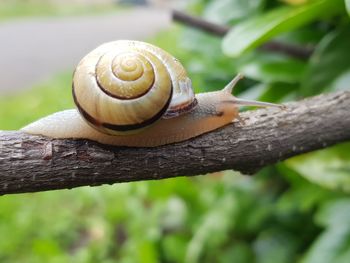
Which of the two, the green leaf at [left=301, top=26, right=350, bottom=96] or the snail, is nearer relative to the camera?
the snail

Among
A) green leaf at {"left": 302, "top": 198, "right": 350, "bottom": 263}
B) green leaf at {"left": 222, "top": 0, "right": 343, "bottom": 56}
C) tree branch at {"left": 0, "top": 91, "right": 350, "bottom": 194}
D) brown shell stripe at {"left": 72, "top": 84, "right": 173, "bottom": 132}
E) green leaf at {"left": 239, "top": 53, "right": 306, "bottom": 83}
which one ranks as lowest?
green leaf at {"left": 302, "top": 198, "right": 350, "bottom": 263}

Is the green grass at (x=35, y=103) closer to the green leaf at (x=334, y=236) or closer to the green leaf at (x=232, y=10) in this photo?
the green leaf at (x=232, y=10)

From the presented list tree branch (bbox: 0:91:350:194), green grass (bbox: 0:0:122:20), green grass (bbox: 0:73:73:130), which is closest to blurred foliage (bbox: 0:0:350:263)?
tree branch (bbox: 0:91:350:194)

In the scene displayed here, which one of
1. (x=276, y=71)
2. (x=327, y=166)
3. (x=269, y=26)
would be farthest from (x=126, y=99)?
(x=276, y=71)

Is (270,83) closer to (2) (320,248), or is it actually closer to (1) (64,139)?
(2) (320,248)

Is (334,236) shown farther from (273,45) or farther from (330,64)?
(273,45)

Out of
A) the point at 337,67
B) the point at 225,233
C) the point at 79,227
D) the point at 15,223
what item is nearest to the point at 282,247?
the point at 225,233

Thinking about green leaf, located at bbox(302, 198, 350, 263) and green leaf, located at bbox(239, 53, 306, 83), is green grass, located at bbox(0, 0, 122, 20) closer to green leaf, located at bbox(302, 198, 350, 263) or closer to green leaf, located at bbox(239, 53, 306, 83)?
green leaf, located at bbox(239, 53, 306, 83)

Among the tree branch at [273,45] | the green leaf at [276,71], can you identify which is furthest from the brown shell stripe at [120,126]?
the tree branch at [273,45]
